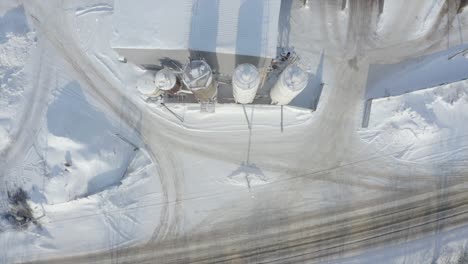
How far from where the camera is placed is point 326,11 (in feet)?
58.7

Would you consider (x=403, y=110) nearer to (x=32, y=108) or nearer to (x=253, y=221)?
(x=253, y=221)

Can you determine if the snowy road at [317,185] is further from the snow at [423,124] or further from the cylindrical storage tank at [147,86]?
the cylindrical storage tank at [147,86]

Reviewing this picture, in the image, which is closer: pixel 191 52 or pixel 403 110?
pixel 191 52

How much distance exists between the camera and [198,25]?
15.3 m

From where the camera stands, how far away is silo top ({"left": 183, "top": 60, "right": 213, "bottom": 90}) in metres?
13.7

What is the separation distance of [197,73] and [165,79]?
199cm

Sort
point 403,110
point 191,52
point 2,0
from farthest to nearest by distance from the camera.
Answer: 1. point 2,0
2. point 403,110
3. point 191,52

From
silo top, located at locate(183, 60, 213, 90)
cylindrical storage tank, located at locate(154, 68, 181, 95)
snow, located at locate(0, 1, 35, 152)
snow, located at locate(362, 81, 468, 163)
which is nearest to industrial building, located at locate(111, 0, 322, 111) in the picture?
cylindrical storage tank, located at locate(154, 68, 181, 95)

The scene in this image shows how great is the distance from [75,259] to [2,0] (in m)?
14.1

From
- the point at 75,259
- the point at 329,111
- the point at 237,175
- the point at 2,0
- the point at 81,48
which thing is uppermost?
the point at 2,0

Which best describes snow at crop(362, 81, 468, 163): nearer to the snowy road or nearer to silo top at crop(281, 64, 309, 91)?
the snowy road

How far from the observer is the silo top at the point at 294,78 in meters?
13.8

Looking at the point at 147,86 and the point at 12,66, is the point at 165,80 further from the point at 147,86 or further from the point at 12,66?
the point at 12,66

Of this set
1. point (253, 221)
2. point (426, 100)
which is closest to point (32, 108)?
point (253, 221)
